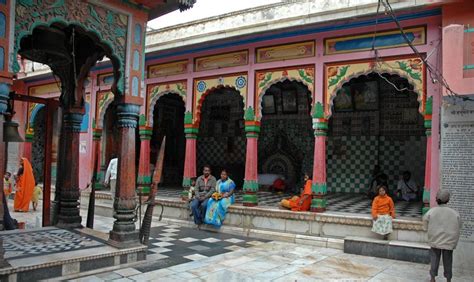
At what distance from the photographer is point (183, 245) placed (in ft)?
25.9

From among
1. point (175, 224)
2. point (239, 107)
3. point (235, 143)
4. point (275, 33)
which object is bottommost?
point (175, 224)

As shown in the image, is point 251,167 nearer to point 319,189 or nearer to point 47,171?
point 319,189

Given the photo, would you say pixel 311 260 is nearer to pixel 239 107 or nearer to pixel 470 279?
pixel 470 279

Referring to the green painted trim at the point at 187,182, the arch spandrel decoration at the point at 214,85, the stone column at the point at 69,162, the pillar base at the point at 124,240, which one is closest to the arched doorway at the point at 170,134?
the arch spandrel decoration at the point at 214,85

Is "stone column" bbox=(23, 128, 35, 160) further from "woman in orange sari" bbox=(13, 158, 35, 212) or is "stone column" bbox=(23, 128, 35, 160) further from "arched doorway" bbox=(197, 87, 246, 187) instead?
"arched doorway" bbox=(197, 87, 246, 187)

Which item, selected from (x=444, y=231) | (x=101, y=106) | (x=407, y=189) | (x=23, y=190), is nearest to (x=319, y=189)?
(x=444, y=231)

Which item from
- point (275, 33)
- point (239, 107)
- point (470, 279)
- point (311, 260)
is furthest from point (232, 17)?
point (470, 279)

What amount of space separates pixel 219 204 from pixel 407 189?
5797 millimetres

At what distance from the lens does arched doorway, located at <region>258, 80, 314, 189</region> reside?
14.0 m

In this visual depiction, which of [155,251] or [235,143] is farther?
[235,143]

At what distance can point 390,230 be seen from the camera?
7691 mm

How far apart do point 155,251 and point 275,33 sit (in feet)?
18.5

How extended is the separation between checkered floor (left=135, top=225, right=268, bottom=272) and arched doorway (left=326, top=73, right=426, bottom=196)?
567 centimetres

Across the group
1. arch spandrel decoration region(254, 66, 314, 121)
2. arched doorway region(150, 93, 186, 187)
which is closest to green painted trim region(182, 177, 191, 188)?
arch spandrel decoration region(254, 66, 314, 121)
